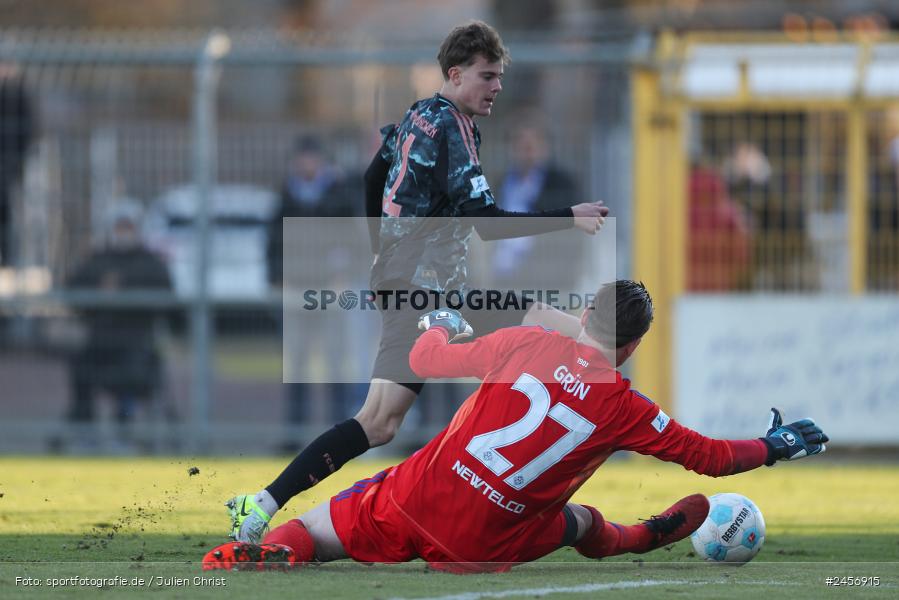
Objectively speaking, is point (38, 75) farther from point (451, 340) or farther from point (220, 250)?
point (451, 340)

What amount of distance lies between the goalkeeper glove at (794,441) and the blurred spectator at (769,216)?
5.77m

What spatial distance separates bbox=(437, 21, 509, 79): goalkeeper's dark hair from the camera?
622cm

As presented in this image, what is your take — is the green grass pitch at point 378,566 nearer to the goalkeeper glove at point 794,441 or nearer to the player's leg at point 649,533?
the player's leg at point 649,533

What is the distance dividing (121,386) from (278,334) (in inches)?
51.9

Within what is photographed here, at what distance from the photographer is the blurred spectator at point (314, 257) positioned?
11.2 m

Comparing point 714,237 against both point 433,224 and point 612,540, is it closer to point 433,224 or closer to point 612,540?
point 433,224

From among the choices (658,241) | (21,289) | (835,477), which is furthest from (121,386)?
(835,477)

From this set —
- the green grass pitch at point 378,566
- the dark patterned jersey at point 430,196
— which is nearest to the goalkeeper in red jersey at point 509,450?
the green grass pitch at point 378,566

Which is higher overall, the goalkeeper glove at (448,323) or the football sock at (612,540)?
the goalkeeper glove at (448,323)

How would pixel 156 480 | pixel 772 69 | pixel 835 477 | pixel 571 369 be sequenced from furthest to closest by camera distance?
pixel 772 69 → pixel 835 477 → pixel 156 480 → pixel 571 369

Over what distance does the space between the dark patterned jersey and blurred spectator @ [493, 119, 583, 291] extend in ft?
15.4

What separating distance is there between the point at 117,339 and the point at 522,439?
22.4ft

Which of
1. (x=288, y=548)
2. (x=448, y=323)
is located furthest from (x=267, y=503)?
(x=448, y=323)

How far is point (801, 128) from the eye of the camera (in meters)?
11.5
